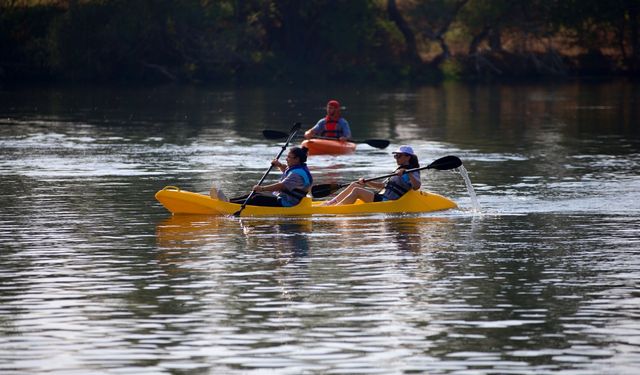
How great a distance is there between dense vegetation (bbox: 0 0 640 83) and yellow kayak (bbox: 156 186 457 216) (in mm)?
50503

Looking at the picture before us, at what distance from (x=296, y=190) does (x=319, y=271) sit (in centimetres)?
488

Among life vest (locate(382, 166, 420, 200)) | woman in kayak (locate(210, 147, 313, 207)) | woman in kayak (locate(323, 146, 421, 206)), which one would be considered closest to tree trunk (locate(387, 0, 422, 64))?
woman in kayak (locate(323, 146, 421, 206))

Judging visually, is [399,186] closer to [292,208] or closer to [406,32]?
[292,208]

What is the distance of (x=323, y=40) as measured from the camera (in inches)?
3155

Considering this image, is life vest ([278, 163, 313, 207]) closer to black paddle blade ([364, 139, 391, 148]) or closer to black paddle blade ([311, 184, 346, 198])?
black paddle blade ([311, 184, 346, 198])

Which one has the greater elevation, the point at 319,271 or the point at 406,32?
the point at 406,32

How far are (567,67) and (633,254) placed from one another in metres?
62.1

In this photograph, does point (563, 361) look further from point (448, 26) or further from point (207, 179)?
point (448, 26)

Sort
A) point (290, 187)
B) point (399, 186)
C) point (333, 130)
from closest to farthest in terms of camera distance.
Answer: point (290, 187), point (399, 186), point (333, 130)

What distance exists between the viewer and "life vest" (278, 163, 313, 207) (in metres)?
21.4

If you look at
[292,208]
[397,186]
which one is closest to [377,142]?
[397,186]

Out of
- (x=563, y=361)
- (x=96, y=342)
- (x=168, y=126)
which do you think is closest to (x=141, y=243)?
(x=96, y=342)

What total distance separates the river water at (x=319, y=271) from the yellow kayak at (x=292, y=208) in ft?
0.83

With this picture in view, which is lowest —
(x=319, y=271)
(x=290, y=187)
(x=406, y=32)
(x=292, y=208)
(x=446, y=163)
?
(x=319, y=271)
